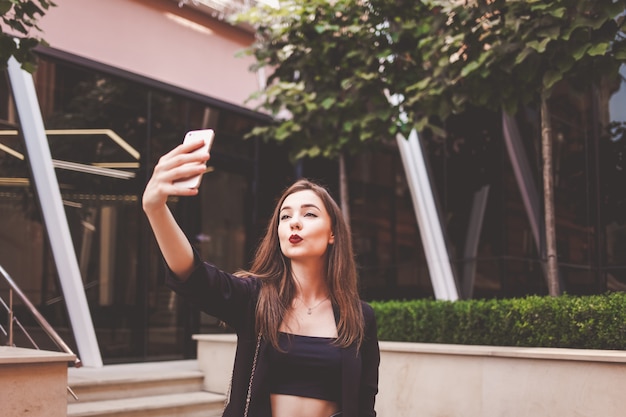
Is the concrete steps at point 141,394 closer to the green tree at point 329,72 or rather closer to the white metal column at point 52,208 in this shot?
the white metal column at point 52,208

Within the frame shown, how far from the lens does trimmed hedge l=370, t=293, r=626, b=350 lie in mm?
5758

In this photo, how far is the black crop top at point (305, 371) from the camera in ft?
8.20

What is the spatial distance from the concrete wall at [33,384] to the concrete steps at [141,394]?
4.72 feet

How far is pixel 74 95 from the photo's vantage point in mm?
9984

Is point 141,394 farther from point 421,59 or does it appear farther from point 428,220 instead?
point 428,220

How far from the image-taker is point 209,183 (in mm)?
11773

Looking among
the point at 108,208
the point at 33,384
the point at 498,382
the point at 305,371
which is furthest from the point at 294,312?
the point at 108,208

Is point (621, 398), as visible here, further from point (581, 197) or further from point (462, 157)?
point (462, 157)

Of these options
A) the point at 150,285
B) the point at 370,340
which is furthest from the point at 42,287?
the point at 370,340

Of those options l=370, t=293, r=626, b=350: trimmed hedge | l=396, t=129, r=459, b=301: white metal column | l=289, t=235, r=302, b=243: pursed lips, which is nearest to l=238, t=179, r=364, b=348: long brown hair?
l=289, t=235, r=302, b=243: pursed lips

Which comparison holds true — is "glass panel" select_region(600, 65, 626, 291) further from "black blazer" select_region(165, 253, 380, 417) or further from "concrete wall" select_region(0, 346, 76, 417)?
"black blazer" select_region(165, 253, 380, 417)

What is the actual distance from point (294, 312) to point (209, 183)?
929 centimetres

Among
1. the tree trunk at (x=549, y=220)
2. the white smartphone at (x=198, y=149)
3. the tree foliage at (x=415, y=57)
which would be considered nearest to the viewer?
the white smartphone at (x=198, y=149)

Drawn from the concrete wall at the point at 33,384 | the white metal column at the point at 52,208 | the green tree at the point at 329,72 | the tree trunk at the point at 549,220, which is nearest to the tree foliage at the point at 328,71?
the green tree at the point at 329,72
